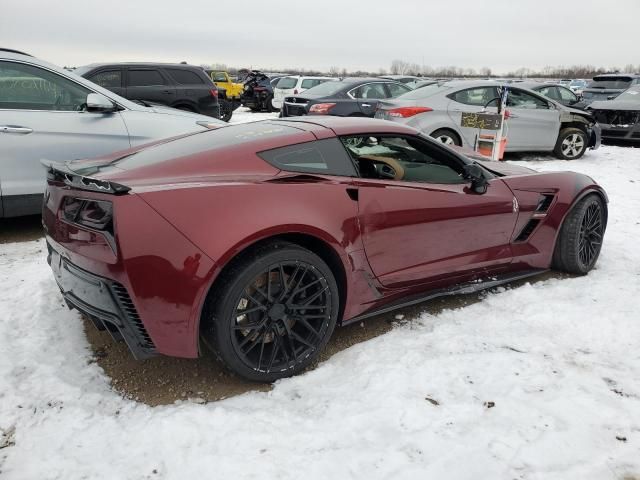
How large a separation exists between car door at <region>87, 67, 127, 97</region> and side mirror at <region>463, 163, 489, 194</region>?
327 inches

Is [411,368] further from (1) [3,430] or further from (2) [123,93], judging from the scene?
(2) [123,93]

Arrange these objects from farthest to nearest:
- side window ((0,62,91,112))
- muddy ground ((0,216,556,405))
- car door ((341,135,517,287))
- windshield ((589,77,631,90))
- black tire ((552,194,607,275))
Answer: windshield ((589,77,631,90)) < side window ((0,62,91,112)) < black tire ((552,194,607,275)) < car door ((341,135,517,287)) < muddy ground ((0,216,556,405))

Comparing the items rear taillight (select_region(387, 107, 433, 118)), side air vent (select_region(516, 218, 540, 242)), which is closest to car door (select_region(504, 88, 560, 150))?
rear taillight (select_region(387, 107, 433, 118))

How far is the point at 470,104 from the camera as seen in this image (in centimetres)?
865

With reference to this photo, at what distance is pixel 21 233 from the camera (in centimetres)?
474

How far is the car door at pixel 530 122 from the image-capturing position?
930 cm

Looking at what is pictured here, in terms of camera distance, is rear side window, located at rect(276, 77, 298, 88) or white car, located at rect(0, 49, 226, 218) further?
rear side window, located at rect(276, 77, 298, 88)

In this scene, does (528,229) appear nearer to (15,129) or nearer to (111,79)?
(15,129)

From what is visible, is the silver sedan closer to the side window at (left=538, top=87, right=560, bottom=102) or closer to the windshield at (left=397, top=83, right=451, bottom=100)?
the windshield at (left=397, top=83, right=451, bottom=100)

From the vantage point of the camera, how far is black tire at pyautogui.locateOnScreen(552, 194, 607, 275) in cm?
392

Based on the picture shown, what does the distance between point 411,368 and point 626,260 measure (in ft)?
9.15

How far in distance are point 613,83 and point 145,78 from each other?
13.8 meters

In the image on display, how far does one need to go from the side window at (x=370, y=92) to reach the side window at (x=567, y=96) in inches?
204

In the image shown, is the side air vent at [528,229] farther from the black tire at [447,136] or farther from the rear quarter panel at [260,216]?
the black tire at [447,136]
